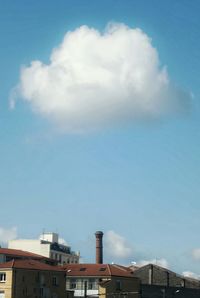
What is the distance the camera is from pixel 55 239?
498 ft

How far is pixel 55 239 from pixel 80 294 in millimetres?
58401

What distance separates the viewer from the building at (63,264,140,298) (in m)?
A: 92.1

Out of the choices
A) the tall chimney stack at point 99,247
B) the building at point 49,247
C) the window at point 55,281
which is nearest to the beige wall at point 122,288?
the window at point 55,281

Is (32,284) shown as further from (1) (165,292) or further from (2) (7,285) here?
(1) (165,292)

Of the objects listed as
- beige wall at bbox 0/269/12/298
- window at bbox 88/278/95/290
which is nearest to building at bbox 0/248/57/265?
beige wall at bbox 0/269/12/298

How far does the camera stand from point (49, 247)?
140250 millimetres

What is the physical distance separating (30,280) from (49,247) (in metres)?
55.2

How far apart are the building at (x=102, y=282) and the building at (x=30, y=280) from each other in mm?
4844

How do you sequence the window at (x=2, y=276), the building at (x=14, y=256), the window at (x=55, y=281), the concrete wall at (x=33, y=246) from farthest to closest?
the concrete wall at (x=33, y=246) < the building at (x=14, y=256) < the window at (x=55, y=281) < the window at (x=2, y=276)

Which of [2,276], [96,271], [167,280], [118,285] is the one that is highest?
[96,271]

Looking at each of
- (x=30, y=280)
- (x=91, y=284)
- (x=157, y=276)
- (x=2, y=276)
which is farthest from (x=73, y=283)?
(x=157, y=276)

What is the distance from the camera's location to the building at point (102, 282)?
92125mm

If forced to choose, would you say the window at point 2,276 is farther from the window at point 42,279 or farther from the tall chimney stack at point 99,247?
the tall chimney stack at point 99,247

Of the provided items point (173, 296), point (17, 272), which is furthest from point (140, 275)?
point (17, 272)
